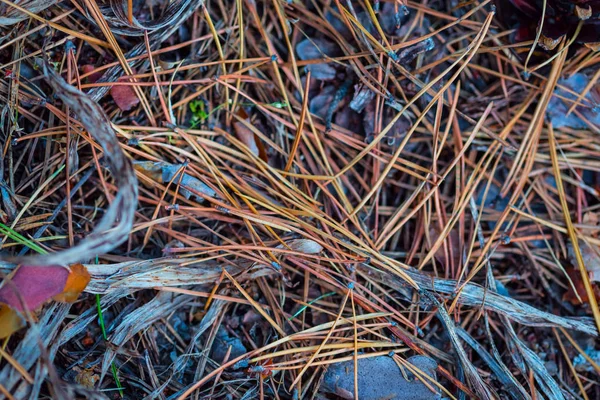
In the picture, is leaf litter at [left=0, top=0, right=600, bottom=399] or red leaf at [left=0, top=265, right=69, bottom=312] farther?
leaf litter at [left=0, top=0, right=600, bottom=399]

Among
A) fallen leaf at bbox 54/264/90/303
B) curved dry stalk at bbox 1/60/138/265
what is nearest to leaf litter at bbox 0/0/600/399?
fallen leaf at bbox 54/264/90/303

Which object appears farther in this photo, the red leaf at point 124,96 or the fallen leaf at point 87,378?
the red leaf at point 124,96

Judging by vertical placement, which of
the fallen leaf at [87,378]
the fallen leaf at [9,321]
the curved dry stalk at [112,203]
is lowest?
the fallen leaf at [87,378]

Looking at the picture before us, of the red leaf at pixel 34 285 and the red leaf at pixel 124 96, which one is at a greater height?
the red leaf at pixel 124 96

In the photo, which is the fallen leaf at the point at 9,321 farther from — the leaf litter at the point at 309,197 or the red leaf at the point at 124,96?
the red leaf at the point at 124,96

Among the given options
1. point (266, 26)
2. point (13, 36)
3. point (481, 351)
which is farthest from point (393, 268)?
point (13, 36)

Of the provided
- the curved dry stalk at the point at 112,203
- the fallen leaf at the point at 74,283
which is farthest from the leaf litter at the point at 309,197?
the curved dry stalk at the point at 112,203

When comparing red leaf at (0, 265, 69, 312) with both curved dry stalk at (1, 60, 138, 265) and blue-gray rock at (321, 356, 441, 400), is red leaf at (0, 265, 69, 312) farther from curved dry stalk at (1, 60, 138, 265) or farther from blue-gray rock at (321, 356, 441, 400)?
blue-gray rock at (321, 356, 441, 400)

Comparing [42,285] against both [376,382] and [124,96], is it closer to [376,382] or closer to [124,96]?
[124,96]
